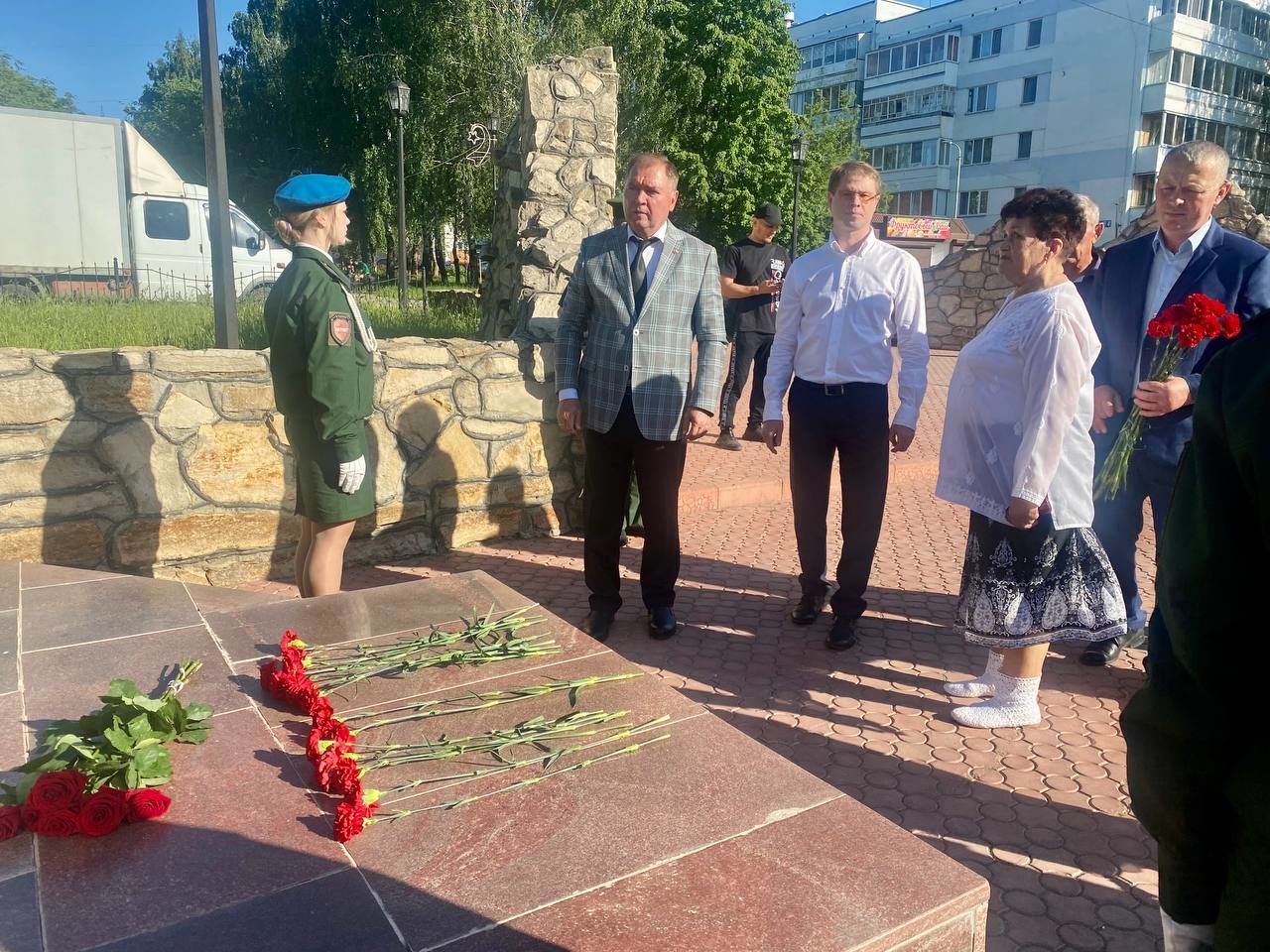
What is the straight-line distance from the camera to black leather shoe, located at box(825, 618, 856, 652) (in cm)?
421

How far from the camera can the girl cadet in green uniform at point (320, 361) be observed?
136 inches

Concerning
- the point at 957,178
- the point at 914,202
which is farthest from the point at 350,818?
the point at 914,202

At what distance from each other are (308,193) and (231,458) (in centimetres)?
186

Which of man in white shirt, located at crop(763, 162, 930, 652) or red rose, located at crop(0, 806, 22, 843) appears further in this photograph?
man in white shirt, located at crop(763, 162, 930, 652)

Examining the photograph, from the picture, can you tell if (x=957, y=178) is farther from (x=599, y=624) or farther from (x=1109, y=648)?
(x=599, y=624)

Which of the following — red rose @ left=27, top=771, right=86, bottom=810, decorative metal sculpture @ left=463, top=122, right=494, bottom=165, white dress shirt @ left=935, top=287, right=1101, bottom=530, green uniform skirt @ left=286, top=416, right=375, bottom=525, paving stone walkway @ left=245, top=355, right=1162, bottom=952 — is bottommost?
paving stone walkway @ left=245, top=355, right=1162, bottom=952

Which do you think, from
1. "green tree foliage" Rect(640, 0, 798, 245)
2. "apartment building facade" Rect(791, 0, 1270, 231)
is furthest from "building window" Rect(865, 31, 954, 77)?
"green tree foliage" Rect(640, 0, 798, 245)

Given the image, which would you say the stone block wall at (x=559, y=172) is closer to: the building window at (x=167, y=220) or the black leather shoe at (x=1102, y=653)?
the black leather shoe at (x=1102, y=653)

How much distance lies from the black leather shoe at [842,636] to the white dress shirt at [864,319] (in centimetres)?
90

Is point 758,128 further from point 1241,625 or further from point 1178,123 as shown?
point 1241,625

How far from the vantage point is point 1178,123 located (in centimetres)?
4197

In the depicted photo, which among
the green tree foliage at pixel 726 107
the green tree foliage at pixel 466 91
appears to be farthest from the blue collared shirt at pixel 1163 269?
the green tree foliage at pixel 726 107

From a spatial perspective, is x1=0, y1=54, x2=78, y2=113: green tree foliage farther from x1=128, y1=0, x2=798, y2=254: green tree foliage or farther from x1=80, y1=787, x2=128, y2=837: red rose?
x1=80, y1=787, x2=128, y2=837: red rose

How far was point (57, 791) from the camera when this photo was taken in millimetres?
1804
